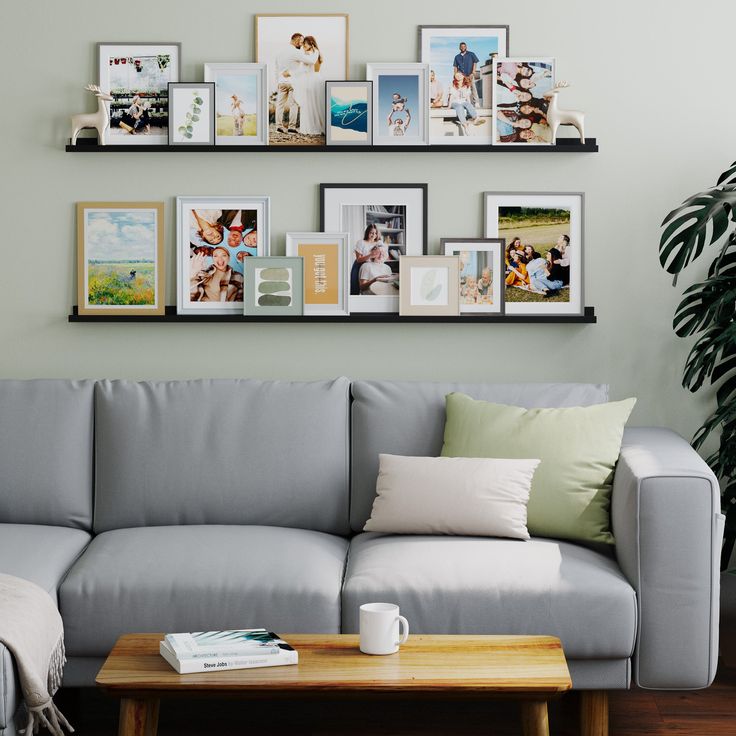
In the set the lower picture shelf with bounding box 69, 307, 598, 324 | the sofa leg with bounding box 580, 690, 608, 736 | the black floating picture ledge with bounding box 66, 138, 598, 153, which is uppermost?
the black floating picture ledge with bounding box 66, 138, 598, 153

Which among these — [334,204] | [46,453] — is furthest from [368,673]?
[334,204]

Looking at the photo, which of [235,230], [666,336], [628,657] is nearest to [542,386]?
[666,336]

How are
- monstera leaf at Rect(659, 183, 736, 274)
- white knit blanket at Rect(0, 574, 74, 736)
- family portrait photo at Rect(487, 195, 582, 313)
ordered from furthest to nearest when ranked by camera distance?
family portrait photo at Rect(487, 195, 582, 313), monstera leaf at Rect(659, 183, 736, 274), white knit blanket at Rect(0, 574, 74, 736)

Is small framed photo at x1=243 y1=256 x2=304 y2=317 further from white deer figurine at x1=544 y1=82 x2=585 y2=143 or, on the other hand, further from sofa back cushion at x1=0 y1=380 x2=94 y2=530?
white deer figurine at x1=544 y1=82 x2=585 y2=143

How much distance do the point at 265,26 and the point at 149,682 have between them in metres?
2.36

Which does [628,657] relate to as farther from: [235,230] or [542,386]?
[235,230]

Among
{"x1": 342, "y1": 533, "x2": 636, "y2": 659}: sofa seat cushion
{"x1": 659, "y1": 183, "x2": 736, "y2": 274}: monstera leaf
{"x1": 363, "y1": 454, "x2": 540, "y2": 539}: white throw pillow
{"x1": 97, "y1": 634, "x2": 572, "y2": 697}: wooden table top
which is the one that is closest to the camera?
{"x1": 97, "y1": 634, "x2": 572, "y2": 697}: wooden table top

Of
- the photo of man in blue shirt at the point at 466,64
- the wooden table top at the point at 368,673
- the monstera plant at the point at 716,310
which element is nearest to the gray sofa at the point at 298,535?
the monstera plant at the point at 716,310

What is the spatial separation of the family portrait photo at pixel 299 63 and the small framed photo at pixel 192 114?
0.21m

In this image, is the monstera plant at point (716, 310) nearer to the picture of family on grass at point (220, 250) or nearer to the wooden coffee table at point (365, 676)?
the wooden coffee table at point (365, 676)

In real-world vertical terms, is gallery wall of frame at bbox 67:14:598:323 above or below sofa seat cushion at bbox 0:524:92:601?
above

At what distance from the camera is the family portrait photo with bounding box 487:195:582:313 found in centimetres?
342

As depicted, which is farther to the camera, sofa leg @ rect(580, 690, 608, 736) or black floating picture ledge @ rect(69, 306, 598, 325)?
black floating picture ledge @ rect(69, 306, 598, 325)

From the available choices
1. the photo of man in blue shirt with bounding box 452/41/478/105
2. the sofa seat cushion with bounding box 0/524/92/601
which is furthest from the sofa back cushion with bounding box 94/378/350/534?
the photo of man in blue shirt with bounding box 452/41/478/105
